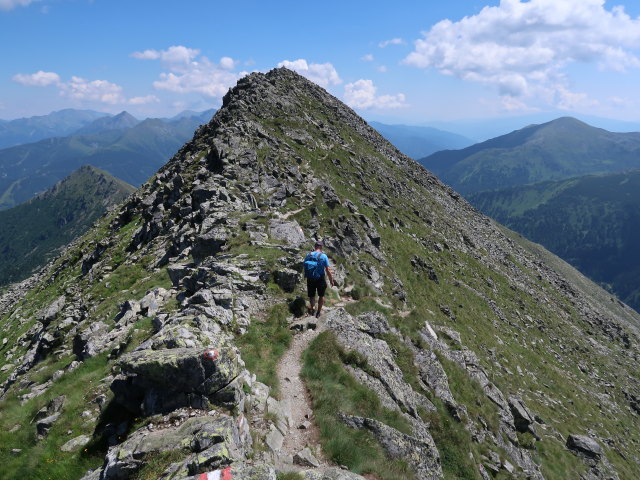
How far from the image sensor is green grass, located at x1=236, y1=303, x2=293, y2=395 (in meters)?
15.7

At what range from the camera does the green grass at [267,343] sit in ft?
51.5

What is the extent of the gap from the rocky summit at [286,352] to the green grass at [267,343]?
92 mm

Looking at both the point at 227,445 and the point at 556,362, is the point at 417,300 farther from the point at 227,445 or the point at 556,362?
the point at 227,445

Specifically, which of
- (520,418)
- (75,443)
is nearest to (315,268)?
(75,443)

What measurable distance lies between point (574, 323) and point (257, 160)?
231ft

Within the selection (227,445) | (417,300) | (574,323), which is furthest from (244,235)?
(574,323)

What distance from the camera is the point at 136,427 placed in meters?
11.4

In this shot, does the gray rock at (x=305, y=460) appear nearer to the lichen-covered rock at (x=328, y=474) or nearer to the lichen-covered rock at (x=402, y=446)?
the lichen-covered rock at (x=328, y=474)

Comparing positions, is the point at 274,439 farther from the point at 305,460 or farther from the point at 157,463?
the point at 157,463

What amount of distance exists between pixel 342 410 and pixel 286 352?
4.20 metres

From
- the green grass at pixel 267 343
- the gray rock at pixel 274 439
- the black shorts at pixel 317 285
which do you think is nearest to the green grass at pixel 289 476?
the gray rock at pixel 274 439

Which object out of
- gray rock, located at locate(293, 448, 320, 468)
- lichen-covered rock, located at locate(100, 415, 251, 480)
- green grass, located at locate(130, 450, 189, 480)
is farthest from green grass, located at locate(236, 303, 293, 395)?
green grass, located at locate(130, 450, 189, 480)

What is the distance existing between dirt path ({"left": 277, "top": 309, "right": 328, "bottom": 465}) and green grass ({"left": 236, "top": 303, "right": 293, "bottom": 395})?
392mm

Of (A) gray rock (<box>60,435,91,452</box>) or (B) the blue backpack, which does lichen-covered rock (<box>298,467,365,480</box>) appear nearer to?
(A) gray rock (<box>60,435,91,452</box>)
